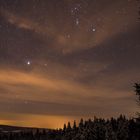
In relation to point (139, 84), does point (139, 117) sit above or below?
below

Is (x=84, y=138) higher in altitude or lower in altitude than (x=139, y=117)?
higher

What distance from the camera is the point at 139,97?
32.3m

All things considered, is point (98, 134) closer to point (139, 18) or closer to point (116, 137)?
point (116, 137)

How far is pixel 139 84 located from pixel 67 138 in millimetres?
120235

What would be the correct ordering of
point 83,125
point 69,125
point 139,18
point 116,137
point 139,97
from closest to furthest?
point 139,18 < point 139,97 < point 116,137 < point 83,125 < point 69,125

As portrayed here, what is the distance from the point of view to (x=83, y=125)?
5138 inches

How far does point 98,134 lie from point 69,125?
48.3m

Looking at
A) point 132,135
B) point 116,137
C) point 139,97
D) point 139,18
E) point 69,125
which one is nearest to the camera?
point 139,18

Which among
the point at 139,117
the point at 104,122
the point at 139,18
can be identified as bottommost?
the point at 139,117

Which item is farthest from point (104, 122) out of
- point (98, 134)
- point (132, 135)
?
point (132, 135)

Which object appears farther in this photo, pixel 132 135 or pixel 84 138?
pixel 84 138

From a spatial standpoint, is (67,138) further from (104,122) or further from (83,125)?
(104,122)

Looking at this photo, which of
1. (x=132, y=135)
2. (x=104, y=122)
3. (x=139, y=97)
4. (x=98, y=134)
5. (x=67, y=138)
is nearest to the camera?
(x=139, y=97)

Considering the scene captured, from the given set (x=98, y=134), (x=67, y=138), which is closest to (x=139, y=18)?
(x=98, y=134)
